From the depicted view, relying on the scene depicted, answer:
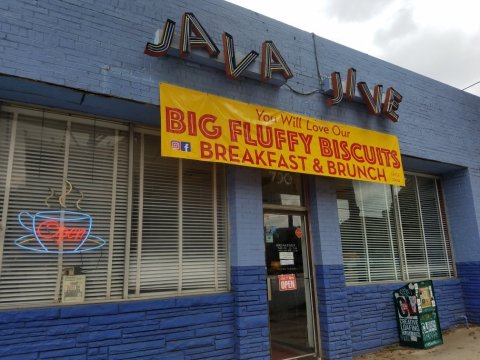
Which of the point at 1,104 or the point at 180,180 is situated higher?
the point at 1,104

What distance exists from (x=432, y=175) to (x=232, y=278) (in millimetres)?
5870

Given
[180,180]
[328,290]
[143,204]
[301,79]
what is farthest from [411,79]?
[143,204]

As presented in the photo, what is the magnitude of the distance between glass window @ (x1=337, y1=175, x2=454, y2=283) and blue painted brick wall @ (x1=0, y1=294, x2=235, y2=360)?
272 centimetres

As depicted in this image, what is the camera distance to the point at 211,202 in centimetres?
573

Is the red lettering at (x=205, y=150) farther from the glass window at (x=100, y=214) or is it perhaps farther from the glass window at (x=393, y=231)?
the glass window at (x=393, y=231)

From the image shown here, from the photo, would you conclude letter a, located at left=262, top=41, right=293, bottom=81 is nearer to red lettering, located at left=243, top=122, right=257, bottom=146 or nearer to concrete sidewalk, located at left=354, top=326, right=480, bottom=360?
red lettering, located at left=243, top=122, right=257, bottom=146

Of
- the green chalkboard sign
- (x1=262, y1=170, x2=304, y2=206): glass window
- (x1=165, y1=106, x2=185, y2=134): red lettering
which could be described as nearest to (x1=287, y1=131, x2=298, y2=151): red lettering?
(x1=262, y1=170, x2=304, y2=206): glass window

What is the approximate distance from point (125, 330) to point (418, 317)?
4.87 metres

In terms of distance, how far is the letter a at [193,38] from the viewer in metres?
5.14

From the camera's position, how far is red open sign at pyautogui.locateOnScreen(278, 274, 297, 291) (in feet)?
19.7

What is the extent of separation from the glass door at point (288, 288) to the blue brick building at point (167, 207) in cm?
2

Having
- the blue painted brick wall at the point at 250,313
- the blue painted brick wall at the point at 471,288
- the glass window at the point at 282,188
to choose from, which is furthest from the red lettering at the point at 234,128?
the blue painted brick wall at the point at 471,288

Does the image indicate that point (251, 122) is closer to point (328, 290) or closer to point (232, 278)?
point (232, 278)

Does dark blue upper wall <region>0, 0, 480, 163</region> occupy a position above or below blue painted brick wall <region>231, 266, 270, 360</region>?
above
